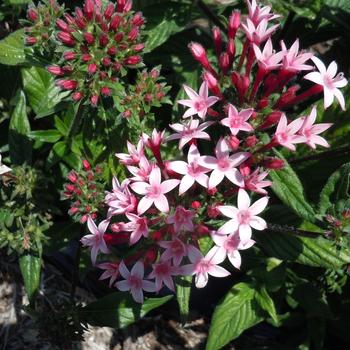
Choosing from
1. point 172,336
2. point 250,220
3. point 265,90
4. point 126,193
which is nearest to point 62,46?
point 126,193

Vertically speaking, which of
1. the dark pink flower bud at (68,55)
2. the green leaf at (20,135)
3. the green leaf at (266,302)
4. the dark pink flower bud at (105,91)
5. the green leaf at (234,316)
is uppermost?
the dark pink flower bud at (68,55)

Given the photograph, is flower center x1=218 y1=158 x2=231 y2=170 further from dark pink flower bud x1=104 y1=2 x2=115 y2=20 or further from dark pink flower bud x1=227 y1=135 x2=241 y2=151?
dark pink flower bud x1=104 y1=2 x2=115 y2=20

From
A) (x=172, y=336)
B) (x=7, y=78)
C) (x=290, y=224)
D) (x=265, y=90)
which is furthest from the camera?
(x=172, y=336)

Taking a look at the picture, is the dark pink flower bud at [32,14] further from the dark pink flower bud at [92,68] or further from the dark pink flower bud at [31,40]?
the dark pink flower bud at [92,68]

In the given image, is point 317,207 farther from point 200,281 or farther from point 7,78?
point 7,78

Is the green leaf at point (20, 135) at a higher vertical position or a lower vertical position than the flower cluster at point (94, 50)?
lower

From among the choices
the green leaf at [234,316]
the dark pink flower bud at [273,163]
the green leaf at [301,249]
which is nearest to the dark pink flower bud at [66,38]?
the dark pink flower bud at [273,163]
